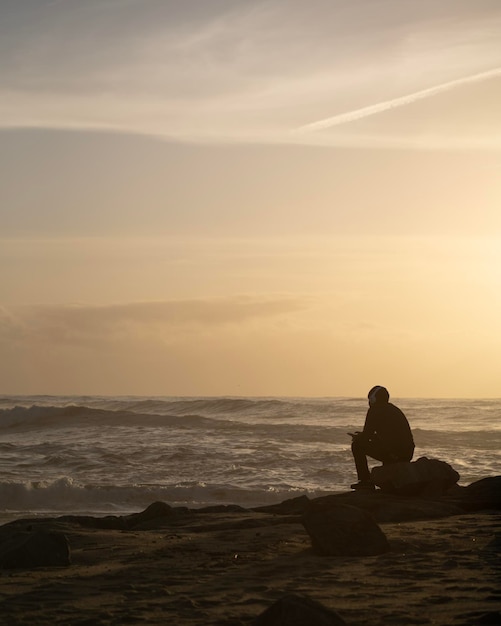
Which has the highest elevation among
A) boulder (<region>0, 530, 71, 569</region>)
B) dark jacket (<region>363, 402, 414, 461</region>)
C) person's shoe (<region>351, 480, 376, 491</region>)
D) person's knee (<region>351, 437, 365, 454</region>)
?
dark jacket (<region>363, 402, 414, 461</region>)

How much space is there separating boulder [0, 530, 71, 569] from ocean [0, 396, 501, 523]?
6.87m

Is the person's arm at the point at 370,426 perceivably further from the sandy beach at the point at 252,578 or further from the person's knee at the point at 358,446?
the sandy beach at the point at 252,578

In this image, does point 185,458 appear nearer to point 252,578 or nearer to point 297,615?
point 252,578

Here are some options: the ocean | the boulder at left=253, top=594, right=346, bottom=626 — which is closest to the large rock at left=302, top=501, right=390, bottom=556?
the boulder at left=253, top=594, right=346, bottom=626

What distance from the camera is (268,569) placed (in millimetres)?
7020

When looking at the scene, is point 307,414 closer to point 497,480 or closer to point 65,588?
point 497,480

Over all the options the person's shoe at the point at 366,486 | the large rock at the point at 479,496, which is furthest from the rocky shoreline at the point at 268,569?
the person's shoe at the point at 366,486

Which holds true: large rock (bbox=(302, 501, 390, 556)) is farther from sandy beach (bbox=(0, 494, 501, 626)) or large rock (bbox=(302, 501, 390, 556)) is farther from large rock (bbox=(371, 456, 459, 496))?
large rock (bbox=(371, 456, 459, 496))

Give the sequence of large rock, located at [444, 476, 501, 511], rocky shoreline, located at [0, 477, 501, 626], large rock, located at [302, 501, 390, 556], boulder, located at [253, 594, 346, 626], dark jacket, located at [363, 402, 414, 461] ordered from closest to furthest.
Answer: boulder, located at [253, 594, 346, 626] → rocky shoreline, located at [0, 477, 501, 626] → large rock, located at [302, 501, 390, 556] → large rock, located at [444, 476, 501, 511] → dark jacket, located at [363, 402, 414, 461]

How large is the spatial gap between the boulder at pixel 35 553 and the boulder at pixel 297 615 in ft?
10.9

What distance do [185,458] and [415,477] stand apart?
11.5 m

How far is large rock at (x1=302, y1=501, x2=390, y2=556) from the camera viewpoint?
7.48 metres

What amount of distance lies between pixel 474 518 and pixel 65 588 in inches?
200

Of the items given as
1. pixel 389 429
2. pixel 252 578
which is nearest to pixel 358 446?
pixel 389 429
